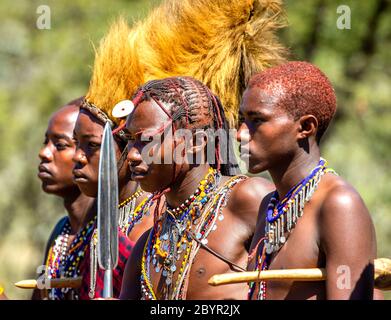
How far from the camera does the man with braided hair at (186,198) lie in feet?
→ 14.1

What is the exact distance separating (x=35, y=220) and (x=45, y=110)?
64.0 inches

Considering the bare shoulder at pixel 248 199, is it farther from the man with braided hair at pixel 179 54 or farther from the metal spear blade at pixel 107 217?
the metal spear blade at pixel 107 217

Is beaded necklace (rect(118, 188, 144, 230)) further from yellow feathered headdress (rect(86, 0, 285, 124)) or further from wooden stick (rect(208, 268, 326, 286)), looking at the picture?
wooden stick (rect(208, 268, 326, 286))

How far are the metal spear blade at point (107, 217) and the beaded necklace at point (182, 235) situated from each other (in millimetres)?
678

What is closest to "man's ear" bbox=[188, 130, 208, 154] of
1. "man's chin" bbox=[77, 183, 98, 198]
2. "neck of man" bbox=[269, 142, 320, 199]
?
"neck of man" bbox=[269, 142, 320, 199]

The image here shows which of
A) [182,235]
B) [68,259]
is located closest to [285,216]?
[182,235]

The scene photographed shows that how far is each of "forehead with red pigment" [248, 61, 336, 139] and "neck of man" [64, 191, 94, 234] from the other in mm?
2275

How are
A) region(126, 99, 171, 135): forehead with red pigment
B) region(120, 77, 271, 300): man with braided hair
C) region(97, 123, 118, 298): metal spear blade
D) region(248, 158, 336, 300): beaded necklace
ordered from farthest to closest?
region(126, 99, 171, 135): forehead with red pigment < region(120, 77, 271, 300): man with braided hair < region(248, 158, 336, 300): beaded necklace < region(97, 123, 118, 298): metal spear blade

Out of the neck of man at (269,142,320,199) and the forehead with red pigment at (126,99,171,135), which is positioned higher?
the forehead with red pigment at (126,99,171,135)

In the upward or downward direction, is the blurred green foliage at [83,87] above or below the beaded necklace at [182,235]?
above

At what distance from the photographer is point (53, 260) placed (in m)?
5.93

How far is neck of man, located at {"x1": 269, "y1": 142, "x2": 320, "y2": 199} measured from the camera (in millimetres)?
3930

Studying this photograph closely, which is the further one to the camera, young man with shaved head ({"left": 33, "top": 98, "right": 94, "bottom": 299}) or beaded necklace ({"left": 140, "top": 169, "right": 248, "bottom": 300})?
young man with shaved head ({"left": 33, "top": 98, "right": 94, "bottom": 299})

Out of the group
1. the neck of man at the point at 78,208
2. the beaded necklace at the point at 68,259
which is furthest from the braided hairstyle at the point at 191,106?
the neck of man at the point at 78,208
